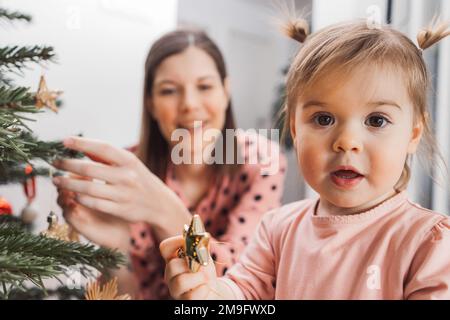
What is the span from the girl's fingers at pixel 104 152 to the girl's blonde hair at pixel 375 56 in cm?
34

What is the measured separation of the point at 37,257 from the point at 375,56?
1.86 ft

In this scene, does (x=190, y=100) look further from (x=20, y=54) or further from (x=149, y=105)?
(x=20, y=54)

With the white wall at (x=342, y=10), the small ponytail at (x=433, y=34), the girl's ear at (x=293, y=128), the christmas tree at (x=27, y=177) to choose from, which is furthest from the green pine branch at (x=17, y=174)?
the small ponytail at (x=433, y=34)

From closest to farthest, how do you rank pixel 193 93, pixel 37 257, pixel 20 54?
pixel 37 257 < pixel 20 54 < pixel 193 93

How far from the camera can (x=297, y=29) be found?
96 centimetres

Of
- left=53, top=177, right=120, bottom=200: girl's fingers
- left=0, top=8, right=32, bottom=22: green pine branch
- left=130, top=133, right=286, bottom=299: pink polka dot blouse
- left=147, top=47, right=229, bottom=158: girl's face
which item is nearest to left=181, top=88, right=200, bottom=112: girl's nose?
left=147, top=47, right=229, bottom=158: girl's face

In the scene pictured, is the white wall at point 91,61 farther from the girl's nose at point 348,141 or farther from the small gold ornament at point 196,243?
the girl's nose at point 348,141

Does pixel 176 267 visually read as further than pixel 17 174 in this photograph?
No

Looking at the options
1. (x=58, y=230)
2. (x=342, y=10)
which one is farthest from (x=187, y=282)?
(x=342, y=10)

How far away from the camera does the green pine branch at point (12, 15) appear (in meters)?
0.95

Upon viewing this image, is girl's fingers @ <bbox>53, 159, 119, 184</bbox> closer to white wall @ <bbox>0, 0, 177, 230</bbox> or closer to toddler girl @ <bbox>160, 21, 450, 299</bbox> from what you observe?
white wall @ <bbox>0, 0, 177, 230</bbox>

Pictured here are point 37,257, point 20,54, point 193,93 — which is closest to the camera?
point 37,257
